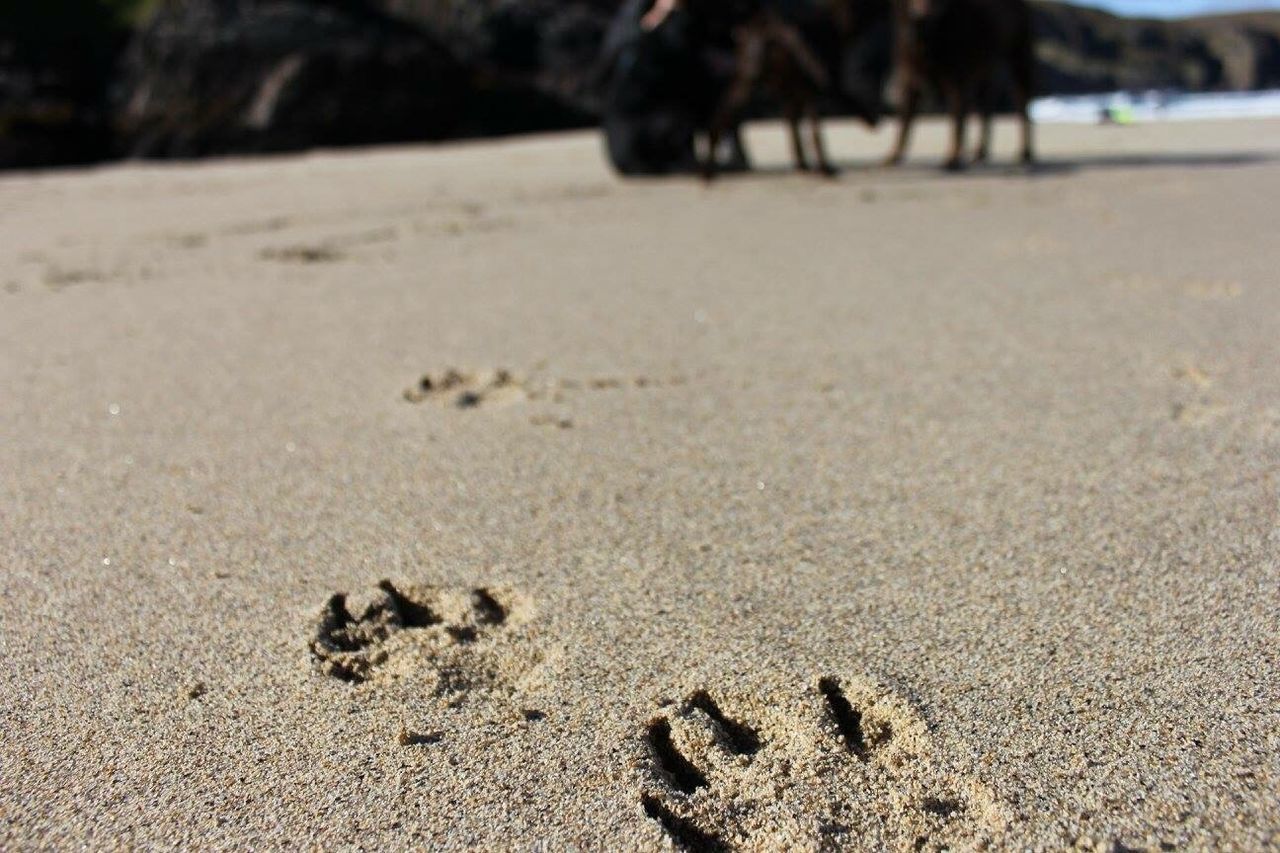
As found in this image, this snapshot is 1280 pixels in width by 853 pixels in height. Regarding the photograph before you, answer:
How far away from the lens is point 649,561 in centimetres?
127

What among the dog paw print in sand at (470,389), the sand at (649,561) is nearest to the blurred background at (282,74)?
the sand at (649,561)

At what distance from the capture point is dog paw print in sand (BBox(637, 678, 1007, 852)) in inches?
33.1

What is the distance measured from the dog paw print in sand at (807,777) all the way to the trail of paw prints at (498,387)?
919 mm

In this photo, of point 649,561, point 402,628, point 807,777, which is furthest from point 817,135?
point 807,777

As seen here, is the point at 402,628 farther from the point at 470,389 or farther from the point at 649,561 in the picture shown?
the point at 470,389

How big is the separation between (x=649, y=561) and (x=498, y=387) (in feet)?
2.36

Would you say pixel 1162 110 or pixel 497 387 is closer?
pixel 497 387

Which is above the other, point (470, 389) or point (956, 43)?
point (956, 43)

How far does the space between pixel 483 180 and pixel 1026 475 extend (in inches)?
171

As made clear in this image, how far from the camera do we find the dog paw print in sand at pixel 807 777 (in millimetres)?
842

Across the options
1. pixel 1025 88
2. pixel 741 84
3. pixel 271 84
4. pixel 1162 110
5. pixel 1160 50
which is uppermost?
pixel 271 84

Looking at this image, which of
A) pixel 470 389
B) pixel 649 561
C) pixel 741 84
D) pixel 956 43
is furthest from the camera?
pixel 956 43

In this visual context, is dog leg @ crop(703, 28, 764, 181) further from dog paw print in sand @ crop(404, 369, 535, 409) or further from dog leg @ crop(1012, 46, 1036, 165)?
dog paw print in sand @ crop(404, 369, 535, 409)

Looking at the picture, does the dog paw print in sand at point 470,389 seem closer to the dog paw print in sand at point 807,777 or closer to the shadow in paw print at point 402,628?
the shadow in paw print at point 402,628
